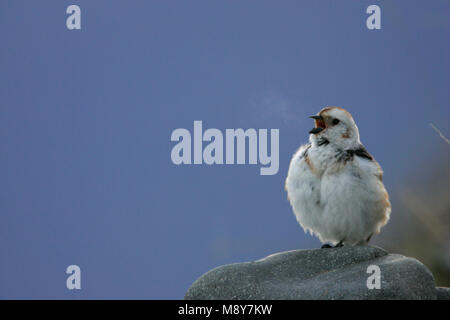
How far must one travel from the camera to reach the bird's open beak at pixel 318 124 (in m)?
6.68

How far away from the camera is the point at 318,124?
6770mm

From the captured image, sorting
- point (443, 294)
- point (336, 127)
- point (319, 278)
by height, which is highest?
point (336, 127)

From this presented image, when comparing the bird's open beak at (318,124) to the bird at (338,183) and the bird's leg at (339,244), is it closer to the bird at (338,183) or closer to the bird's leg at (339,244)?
the bird at (338,183)

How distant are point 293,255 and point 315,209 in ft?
1.98

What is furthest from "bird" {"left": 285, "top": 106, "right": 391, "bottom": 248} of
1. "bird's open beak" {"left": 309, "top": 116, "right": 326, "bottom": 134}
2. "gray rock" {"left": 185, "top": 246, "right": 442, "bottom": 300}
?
"gray rock" {"left": 185, "top": 246, "right": 442, "bottom": 300}

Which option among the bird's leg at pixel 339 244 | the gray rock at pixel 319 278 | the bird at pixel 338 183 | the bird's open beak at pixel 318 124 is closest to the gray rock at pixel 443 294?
the gray rock at pixel 319 278

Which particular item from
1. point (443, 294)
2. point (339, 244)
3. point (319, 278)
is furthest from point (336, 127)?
point (443, 294)

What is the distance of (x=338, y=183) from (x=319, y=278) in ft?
3.73

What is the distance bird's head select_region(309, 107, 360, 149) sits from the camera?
262 inches

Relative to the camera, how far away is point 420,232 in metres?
10.3

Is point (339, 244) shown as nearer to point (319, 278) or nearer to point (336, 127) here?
point (319, 278)

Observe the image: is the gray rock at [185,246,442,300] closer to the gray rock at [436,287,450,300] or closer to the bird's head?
the gray rock at [436,287,450,300]

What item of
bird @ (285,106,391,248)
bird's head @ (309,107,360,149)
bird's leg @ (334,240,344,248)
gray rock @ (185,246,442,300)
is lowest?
gray rock @ (185,246,442,300)
